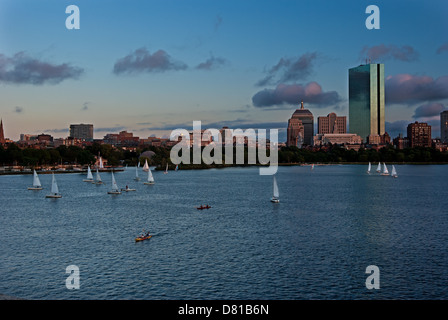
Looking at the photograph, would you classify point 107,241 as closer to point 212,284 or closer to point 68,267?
point 68,267

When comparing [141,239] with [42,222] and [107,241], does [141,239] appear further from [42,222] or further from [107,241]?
[42,222]

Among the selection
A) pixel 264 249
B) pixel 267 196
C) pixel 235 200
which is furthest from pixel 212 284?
pixel 267 196

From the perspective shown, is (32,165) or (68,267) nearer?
(68,267)

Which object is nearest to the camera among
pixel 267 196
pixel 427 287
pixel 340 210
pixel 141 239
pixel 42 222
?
pixel 427 287
